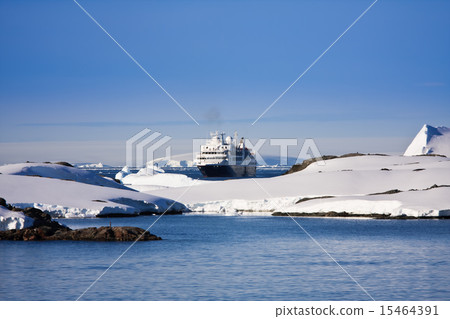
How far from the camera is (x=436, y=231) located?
119ft

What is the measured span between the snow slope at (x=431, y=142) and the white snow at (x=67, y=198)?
47701 millimetres

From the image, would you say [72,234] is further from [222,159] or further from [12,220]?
[222,159]

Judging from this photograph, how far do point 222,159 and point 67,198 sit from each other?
7019 centimetres

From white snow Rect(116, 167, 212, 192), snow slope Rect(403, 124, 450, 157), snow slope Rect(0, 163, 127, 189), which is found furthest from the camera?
snow slope Rect(403, 124, 450, 157)

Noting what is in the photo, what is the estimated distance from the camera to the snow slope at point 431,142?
3634 inches

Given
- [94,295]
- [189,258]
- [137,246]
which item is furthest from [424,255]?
[94,295]

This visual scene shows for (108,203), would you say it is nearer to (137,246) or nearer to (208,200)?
(208,200)

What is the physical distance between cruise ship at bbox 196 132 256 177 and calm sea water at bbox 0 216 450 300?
77.6 metres

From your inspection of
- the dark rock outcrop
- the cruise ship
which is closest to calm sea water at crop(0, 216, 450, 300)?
the dark rock outcrop

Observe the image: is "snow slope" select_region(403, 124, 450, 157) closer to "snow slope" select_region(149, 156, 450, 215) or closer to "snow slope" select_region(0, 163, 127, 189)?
"snow slope" select_region(149, 156, 450, 215)

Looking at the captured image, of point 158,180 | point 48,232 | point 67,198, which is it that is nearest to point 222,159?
point 158,180

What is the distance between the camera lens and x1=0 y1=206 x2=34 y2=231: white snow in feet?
105

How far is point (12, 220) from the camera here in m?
32.2

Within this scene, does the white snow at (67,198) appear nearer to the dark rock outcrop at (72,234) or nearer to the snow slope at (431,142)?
the dark rock outcrop at (72,234)
